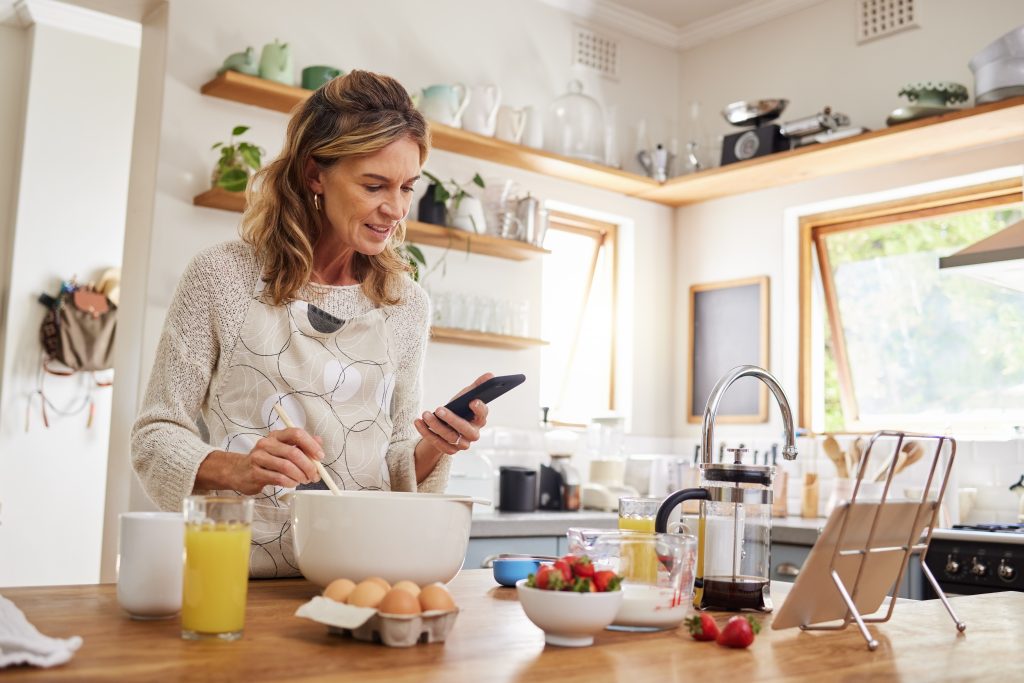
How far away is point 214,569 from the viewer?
1.04 metres

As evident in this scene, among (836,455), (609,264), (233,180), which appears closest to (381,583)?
(233,180)

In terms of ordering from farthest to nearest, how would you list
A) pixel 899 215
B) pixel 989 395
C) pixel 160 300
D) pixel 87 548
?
1. pixel 87 548
2. pixel 899 215
3. pixel 989 395
4. pixel 160 300

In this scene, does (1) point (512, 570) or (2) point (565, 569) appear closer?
(2) point (565, 569)

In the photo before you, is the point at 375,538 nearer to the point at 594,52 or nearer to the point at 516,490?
the point at 516,490

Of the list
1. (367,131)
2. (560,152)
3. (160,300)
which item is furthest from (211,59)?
(367,131)

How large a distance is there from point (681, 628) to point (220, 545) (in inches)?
23.4

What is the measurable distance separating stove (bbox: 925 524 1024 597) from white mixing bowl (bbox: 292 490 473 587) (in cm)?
240

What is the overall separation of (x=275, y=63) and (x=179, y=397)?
7.20 ft

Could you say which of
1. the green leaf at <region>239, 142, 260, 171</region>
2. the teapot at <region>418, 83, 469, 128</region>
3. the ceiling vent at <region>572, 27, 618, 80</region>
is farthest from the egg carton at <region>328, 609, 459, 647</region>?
the ceiling vent at <region>572, 27, 618, 80</region>

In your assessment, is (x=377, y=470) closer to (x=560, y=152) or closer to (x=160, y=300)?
(x=160, y=300)

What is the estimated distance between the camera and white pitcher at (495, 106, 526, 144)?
424cm

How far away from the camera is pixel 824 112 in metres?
4.10

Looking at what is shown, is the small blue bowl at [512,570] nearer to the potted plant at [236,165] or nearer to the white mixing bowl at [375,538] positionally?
the white mixing bowl at [375,538]

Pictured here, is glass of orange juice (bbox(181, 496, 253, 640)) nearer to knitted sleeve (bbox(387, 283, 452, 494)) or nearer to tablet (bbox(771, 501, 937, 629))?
tablet (bbox(771, 501, 937, 629))
